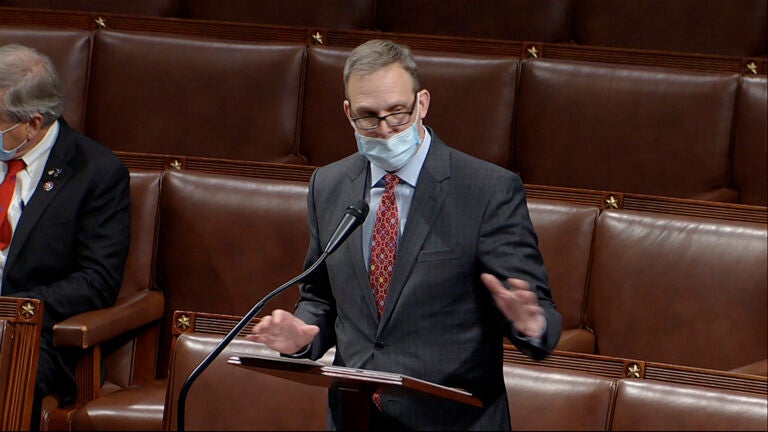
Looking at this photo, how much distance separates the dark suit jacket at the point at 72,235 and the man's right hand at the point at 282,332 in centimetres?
30

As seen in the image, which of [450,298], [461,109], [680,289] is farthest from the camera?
[461,109]

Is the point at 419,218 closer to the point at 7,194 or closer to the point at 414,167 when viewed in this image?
the point at 414,167

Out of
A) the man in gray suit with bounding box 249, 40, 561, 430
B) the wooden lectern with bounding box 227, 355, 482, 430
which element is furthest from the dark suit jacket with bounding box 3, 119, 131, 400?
the wooden lectern with bounding box 227, 355, 482, 430

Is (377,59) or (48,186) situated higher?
(377,59)

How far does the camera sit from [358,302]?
20.4 inches

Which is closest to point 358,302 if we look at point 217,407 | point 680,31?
point 217,407

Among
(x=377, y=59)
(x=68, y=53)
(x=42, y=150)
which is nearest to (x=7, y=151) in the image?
(x=42, y=150)

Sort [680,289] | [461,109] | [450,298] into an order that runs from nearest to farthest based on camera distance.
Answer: [450,298] → [680,289] → [461,109]

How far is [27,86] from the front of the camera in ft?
2.43

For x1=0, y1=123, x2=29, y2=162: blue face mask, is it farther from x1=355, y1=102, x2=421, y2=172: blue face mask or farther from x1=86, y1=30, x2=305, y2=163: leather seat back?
x1=355, y1=102, x2=421, y2=172: blue face mask

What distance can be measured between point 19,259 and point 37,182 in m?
0.05

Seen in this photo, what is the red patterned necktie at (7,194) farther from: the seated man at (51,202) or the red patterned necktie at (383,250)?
the red patterned necktie at (383,250)

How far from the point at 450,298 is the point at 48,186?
353 millimetres

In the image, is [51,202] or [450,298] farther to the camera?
[51,202]
